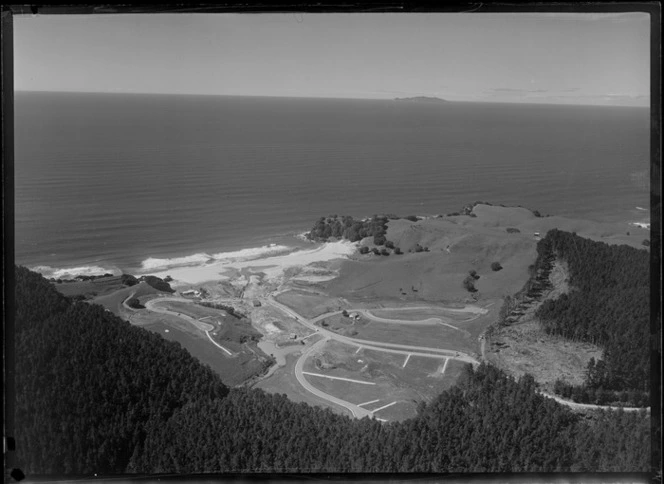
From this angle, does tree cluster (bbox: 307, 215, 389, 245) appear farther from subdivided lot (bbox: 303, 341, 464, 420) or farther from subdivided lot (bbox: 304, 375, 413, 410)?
subdivided lot (bbox: 304, 375, 413, 410)

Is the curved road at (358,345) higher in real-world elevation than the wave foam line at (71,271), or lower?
lower

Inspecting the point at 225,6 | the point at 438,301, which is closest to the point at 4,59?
the point at 225,6

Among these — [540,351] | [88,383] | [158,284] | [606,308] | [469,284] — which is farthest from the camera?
[469,284]

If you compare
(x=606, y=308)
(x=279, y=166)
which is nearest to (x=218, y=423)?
(x=279, y=166)

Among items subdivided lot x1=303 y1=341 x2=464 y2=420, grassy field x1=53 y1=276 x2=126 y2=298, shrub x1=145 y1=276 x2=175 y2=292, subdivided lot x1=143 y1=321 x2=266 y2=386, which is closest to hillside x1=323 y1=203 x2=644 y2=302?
subdivided lot x1=303 y1=341 x2=464 y2=420

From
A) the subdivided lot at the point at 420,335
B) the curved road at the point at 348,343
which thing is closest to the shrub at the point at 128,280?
the curved road at the point at 348,343

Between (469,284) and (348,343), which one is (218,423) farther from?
(469,284)

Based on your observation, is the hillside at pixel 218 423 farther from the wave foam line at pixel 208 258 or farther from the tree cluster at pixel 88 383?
the wave foam line at pixel 208 258
